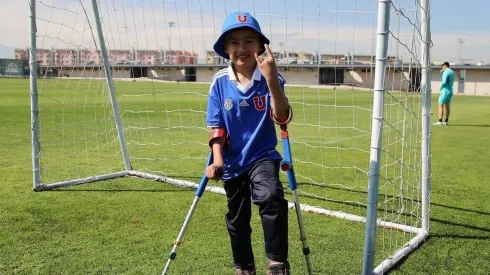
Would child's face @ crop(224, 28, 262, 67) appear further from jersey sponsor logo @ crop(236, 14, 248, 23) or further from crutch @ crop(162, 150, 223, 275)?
crutch @ crop(162, 150, 223, 275)

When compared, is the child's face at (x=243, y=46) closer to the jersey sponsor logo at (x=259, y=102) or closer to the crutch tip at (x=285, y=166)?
the jersey sponsor logo at (x=259, y=102)

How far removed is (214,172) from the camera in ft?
10.3

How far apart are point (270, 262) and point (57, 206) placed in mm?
3399

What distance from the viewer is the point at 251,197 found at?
131 inches

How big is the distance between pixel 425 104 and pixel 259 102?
6.48ft

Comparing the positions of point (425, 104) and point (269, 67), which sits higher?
point (269, 67)

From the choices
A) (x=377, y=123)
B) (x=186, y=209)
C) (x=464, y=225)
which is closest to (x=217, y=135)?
(x=377, y=123)

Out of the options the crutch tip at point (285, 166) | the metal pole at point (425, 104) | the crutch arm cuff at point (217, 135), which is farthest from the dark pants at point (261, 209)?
the metal pole at point (425, 104)

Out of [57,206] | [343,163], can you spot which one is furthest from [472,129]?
[57,206]

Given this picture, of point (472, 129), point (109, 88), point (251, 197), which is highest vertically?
point (109, 88)

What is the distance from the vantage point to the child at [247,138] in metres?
3.07

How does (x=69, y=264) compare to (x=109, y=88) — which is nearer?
(x=69, y=264)

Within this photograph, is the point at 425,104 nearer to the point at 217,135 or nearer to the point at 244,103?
the point at 244,103

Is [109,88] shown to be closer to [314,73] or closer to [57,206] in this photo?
[57,206]
